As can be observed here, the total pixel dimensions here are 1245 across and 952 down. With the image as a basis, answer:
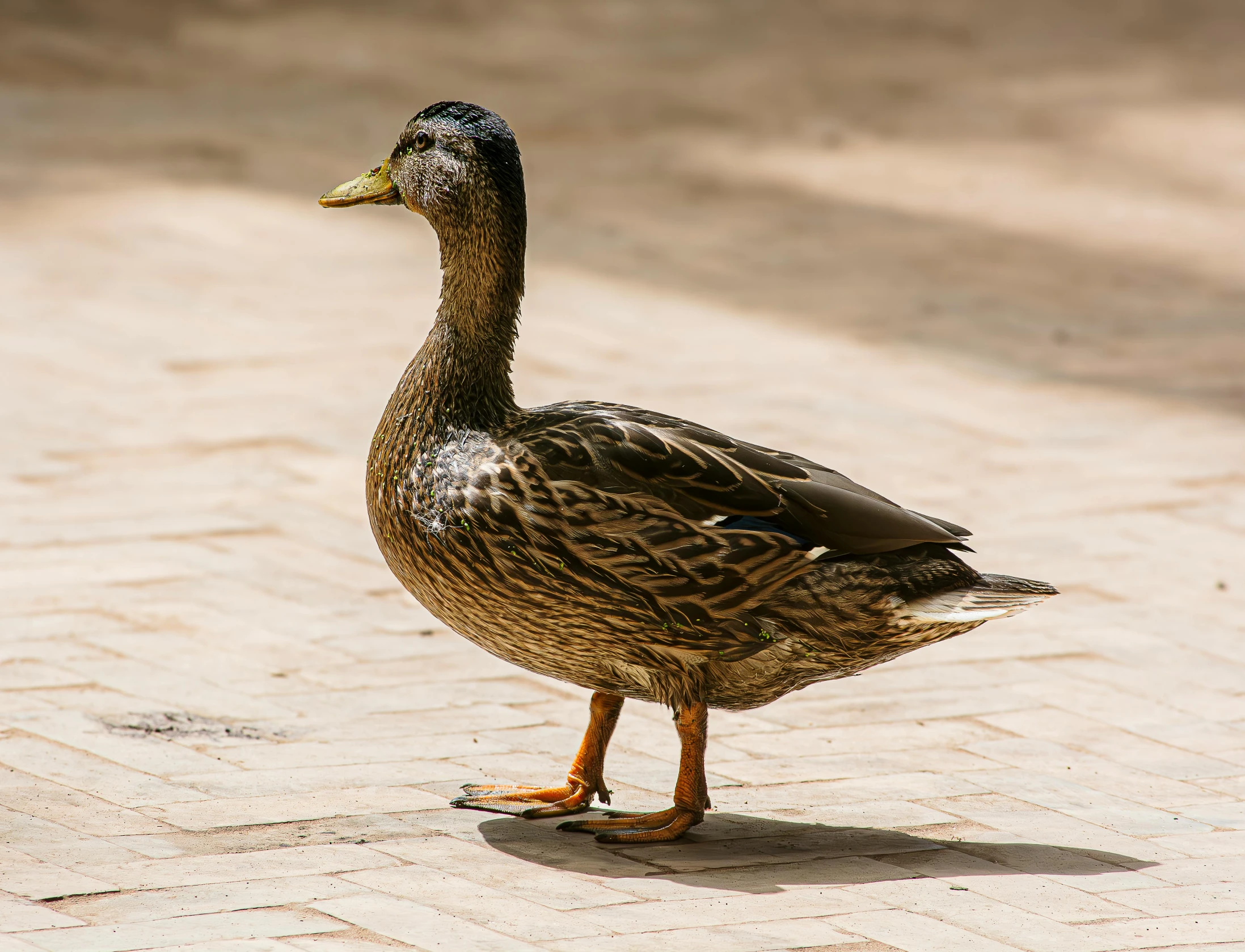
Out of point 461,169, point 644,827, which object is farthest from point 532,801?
point 461,169

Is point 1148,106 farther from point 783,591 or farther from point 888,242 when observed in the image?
point 783,591

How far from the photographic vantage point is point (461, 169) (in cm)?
435

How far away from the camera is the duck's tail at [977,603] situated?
405 cm

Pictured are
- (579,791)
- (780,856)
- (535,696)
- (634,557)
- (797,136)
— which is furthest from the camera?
(797,136)

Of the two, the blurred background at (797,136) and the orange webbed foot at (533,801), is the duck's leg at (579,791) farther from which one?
Result: the blurred background at (797,136)

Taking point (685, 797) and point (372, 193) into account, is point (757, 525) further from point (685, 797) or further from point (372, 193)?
point (372, 193)

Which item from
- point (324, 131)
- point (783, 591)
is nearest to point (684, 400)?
point (783, 591)

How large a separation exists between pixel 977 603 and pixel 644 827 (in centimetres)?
92

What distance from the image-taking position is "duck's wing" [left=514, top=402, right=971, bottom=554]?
4016 millimetres

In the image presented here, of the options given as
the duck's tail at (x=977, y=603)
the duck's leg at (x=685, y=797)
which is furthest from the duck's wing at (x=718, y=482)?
the duck's leg at (x=685, y=797)

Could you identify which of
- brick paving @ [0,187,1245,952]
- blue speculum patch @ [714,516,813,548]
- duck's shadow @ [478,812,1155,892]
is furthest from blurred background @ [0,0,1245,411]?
blue speculum patch @ [714,516,813,548]

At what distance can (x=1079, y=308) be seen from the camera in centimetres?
1016

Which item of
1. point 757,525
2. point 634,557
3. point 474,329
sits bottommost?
point 634,557

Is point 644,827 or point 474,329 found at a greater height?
point 474,329
